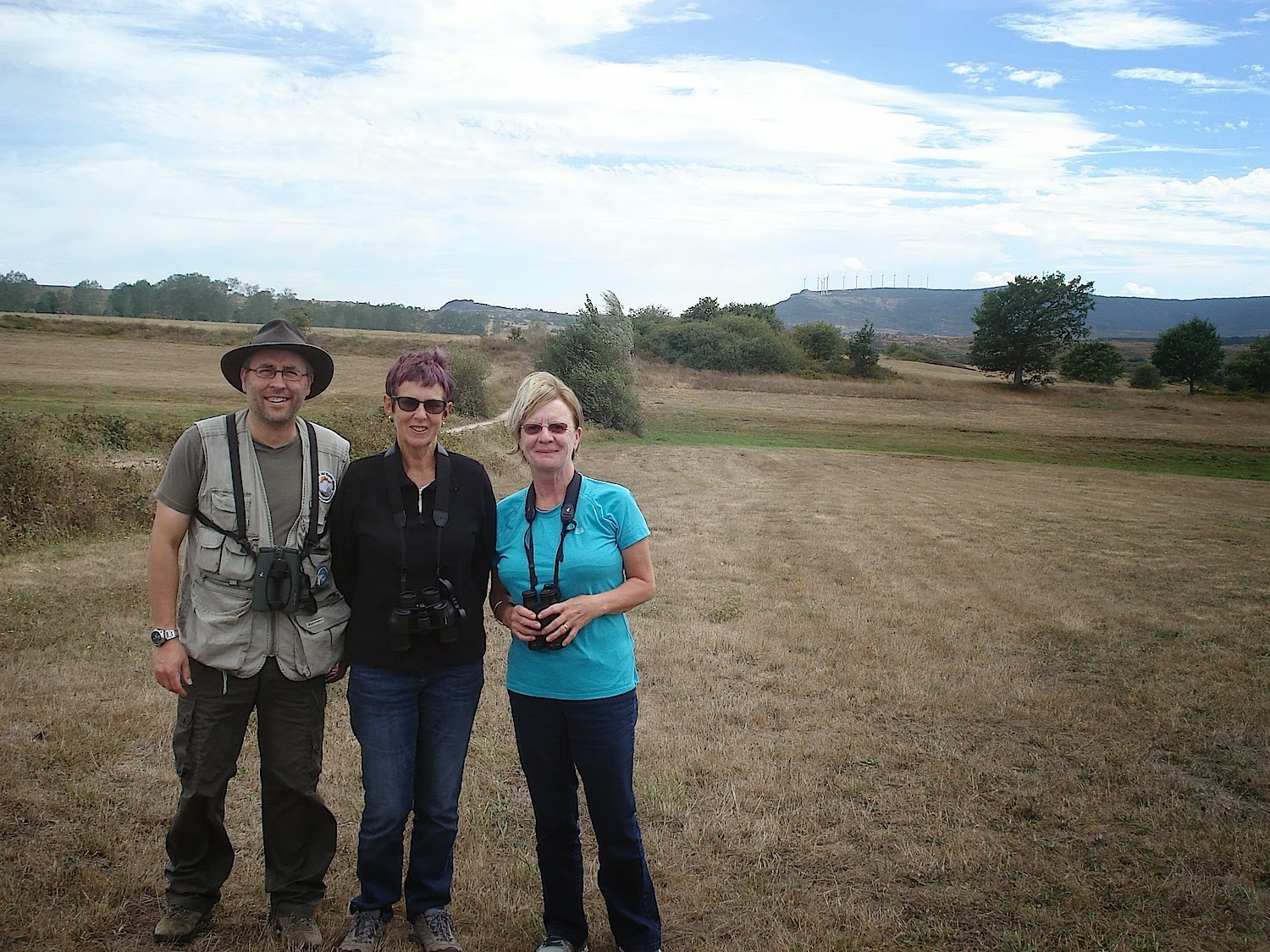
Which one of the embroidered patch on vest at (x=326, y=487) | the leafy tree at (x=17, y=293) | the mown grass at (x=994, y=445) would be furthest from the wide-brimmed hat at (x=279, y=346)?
the leafy tree at (x=17, y=293)

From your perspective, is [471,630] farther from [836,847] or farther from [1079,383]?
[1079,383]

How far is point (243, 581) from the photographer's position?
115 inches

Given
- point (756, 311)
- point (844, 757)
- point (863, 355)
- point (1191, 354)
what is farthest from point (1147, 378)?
point (844, 757)

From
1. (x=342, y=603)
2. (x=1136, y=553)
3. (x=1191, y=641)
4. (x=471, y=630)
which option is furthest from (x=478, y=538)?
(x=1136, y=553)

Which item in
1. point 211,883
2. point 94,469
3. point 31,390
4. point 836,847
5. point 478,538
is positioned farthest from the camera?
point 31,390

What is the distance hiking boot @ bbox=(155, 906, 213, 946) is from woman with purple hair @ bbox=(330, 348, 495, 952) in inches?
22.1

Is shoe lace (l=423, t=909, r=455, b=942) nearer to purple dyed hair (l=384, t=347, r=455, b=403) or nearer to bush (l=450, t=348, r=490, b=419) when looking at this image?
purple dyed hair (l=384, t=347, r=455, b=403)

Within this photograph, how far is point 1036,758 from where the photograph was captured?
16.8 ft

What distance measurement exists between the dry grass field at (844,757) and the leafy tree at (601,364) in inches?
741

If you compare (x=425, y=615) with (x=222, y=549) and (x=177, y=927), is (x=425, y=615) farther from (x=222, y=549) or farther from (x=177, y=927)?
(x=177, y=927)

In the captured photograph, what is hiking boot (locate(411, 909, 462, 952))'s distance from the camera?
3.10 meters

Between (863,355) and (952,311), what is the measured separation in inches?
4139

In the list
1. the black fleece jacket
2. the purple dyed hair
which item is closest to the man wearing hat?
the black fleece jacket

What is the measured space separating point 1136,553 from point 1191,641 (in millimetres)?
4640
